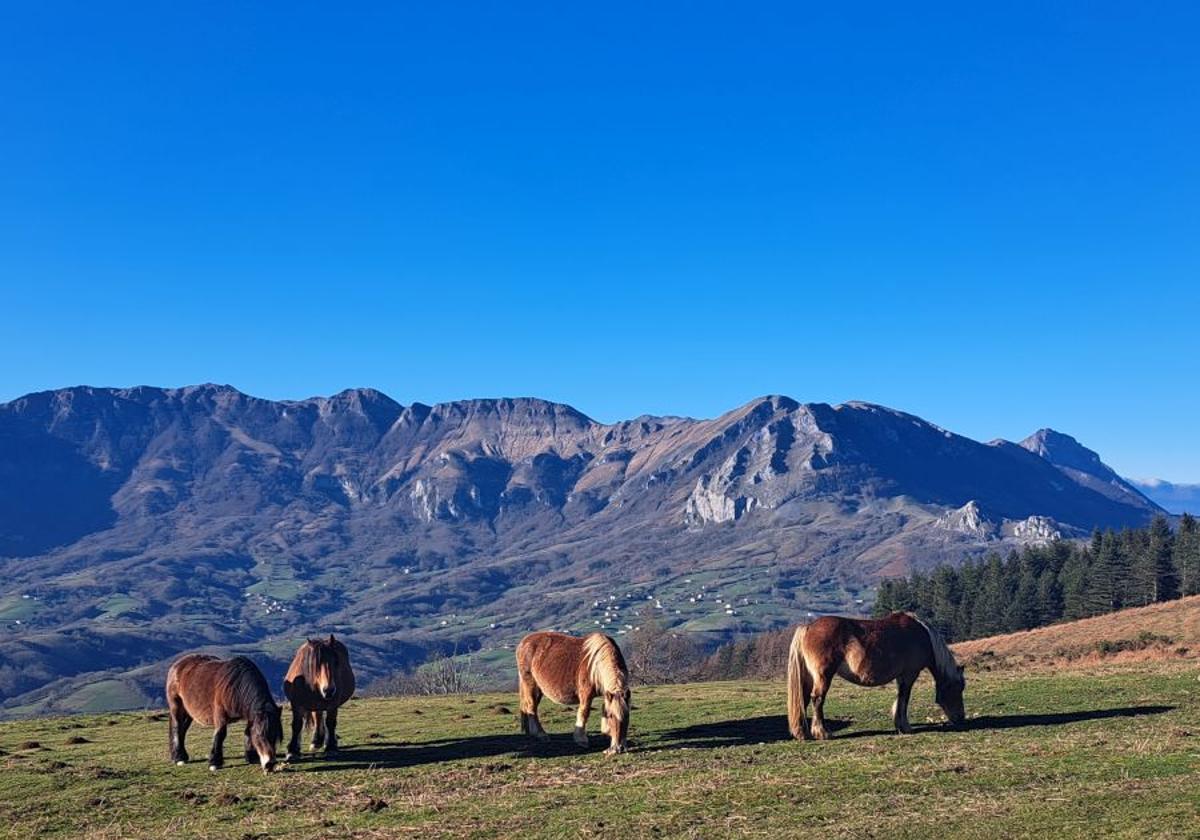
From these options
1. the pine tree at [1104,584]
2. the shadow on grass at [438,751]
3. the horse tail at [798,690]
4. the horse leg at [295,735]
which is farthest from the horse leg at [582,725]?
the pine tree at [1104,584]

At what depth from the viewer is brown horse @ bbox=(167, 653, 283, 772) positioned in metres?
22.7

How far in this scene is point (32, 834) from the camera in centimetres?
1762

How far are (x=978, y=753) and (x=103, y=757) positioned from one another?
23112 mm

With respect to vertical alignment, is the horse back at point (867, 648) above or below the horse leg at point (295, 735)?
above

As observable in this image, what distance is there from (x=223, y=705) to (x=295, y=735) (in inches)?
80.6

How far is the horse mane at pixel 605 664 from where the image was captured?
76.5 feet

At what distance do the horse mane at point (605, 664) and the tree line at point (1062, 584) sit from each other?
101m

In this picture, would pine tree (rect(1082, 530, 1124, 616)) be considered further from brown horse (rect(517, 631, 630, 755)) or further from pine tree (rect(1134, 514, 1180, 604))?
brown horse (rect(517, 631, 630, 755))

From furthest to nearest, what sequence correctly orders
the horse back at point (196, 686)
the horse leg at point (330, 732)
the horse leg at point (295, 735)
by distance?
the horse leg at point (330, 732)
the horse leg at point (295, 735)
the horse back at point (196, 686)

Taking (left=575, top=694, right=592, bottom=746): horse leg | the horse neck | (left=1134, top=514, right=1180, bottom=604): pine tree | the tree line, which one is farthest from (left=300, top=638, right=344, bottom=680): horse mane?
(left=1134, top=514, right=1180, bottom=604): pine tree

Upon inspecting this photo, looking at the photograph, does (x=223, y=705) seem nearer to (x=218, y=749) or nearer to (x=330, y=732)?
(x=218, y=749)

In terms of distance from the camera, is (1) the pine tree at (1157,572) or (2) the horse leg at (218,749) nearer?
(2) the horse leg at (218,749)

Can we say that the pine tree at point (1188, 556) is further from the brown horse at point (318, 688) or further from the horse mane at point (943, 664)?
the brown horse at point (318, 688)

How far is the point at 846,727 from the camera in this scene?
82.6 ft
